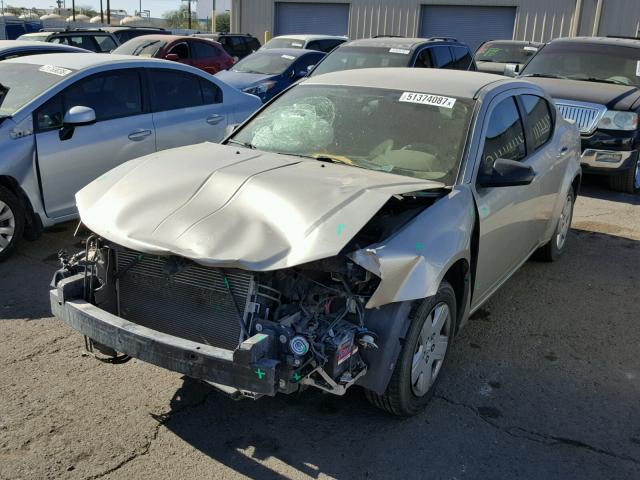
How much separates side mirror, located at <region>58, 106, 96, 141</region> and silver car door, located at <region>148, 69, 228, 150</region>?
3.10 feet

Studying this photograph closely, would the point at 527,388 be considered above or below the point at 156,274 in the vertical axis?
below

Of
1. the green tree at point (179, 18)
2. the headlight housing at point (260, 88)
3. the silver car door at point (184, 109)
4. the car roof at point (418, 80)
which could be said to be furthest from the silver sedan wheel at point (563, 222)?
the green tree at point (179, 18)

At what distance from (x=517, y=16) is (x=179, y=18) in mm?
76154

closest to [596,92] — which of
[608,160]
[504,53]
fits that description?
[608,160]

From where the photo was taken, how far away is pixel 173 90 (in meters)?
7.07

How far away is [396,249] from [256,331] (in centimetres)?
74

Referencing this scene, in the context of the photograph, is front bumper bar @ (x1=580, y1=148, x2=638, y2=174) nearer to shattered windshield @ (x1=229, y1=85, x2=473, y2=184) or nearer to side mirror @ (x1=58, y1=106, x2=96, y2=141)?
shattered windshield @ (x1=229, y1=85, x2=473, y2=184)

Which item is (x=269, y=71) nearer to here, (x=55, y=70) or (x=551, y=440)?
(x=55, y=70)

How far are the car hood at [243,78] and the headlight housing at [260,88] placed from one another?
0.08 meters

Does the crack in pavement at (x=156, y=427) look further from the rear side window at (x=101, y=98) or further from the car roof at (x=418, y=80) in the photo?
the rear side window at (x=101, y=98)

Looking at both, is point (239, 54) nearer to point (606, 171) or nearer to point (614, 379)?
point (606, 171)

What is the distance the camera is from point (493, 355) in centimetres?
442

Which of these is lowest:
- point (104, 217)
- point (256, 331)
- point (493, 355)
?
point (493, 355)

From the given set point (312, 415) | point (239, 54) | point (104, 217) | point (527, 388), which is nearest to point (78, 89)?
point (104, 217)
